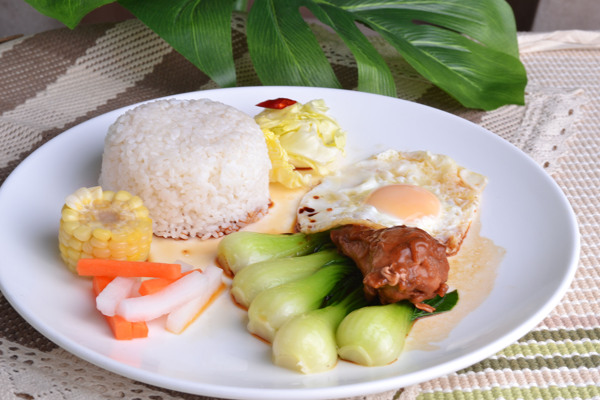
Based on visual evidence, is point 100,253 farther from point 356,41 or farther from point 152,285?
point 356,41

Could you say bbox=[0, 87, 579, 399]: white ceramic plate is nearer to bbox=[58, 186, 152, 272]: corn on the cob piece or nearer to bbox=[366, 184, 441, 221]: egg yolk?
bbox=[58, 186, 152, 272]: corn on the cob piece

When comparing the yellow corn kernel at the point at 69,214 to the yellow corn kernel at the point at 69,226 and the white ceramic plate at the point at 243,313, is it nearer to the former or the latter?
the yellow corn kernel at the point at 69,226

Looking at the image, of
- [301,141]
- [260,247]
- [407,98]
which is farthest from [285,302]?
[407,98]

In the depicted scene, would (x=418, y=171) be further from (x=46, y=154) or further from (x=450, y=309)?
(x=46, y=154)

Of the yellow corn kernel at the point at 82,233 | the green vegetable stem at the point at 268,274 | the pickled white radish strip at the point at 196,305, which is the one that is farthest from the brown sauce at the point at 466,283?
the yellow corn kernel at the point at 82,233

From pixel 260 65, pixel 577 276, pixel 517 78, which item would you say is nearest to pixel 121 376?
pixel 577 276

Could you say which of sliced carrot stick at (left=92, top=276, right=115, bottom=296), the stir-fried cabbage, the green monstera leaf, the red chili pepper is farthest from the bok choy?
the green monstera leaf
